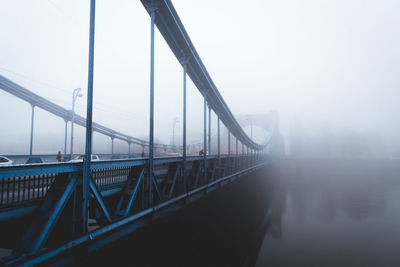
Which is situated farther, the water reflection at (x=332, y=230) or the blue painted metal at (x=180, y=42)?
the water reflection at (x=332, y=230)

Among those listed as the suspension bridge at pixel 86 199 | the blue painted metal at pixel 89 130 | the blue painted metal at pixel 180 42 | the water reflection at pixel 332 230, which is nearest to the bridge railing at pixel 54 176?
the suspension bridge at pixel 86 199

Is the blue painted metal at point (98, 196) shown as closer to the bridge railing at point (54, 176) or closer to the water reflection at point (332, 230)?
the bridge railing at point (54, 176)

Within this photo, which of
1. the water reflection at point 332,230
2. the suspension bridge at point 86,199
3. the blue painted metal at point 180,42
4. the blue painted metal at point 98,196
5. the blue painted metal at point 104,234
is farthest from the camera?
the water reflection at point 332,230

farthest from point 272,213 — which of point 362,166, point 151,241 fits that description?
point 362,166

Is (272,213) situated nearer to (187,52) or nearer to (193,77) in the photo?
(193,77)

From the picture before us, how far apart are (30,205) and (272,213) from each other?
831 inches

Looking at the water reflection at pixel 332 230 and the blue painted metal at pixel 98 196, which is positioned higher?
the blue painted metal at pixel 98 196

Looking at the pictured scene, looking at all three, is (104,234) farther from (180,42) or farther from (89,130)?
(180,42)

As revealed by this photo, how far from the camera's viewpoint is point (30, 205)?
Result: 3.79m

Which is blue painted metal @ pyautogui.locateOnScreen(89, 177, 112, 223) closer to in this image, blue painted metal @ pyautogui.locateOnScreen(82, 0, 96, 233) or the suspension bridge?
the suspension bridge

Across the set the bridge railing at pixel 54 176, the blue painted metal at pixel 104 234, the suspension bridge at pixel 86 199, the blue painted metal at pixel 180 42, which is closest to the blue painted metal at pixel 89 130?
the suspension bridge at pixel 86 199

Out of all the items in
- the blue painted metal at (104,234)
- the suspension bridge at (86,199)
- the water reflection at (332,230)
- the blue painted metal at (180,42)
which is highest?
the blue painted metal at (180,42)

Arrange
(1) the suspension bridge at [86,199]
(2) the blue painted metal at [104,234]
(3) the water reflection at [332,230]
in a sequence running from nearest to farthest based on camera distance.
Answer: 1. (2) the blue painted metal at [104,234]
2. (1) the suspension bridge at [86,199]
3. (3) the water reflection at [332,230]

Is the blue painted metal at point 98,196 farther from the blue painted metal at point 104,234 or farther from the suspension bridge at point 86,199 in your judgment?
the blue painted metal at point 104,234
